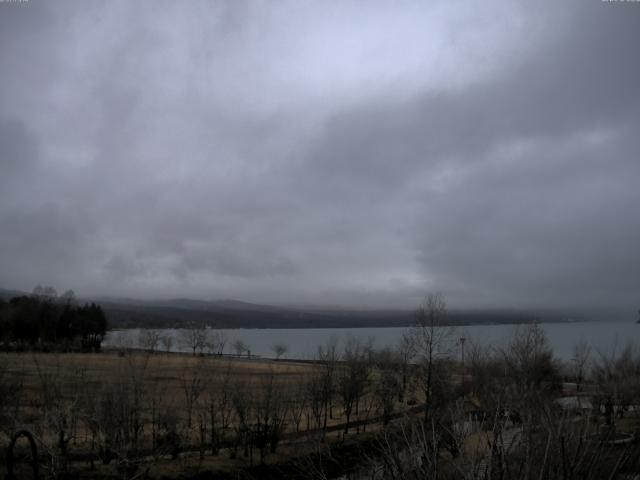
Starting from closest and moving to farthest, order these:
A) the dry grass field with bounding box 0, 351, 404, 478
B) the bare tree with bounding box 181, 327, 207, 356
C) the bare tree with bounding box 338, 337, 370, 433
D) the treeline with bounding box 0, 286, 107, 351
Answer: the dry grass field with bounding box 0, 351, 404, 478
the bare tree with bounding box 338, 337, 370, 433
the treeline with bounding box 0, 286, 107, 351
the bare tree with bounding box 181, 327, 207, 356

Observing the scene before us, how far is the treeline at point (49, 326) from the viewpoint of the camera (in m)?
129

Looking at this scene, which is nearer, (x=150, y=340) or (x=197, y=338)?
(x=150, y=340)

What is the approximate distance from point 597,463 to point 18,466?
96.6ft

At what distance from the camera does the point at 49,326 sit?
13900cm

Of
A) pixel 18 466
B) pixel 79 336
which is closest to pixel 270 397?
pixel 18 466

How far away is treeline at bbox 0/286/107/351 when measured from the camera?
129 m

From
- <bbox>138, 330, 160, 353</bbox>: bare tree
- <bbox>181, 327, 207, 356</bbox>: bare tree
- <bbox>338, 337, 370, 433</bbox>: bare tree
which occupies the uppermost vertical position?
<bbox>338, 337, 370, 433</bbox>: bare tree

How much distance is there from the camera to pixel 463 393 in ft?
171

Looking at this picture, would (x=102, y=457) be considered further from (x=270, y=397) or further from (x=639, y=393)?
(x=639, y=393)

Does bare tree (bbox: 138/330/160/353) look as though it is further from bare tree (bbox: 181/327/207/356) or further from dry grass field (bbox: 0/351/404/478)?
dry grass field (bbox: 0/351/404/478)

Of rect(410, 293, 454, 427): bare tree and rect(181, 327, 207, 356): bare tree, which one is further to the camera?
rect(181, 327, 207, 356): bare tree

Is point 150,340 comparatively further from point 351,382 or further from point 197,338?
point 351,382

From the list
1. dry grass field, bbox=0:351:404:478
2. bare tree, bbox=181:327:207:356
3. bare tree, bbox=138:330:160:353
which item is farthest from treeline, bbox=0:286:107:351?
dry grass field, bbox=0:351:404:478

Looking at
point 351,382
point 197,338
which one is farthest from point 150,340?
point 351,382
